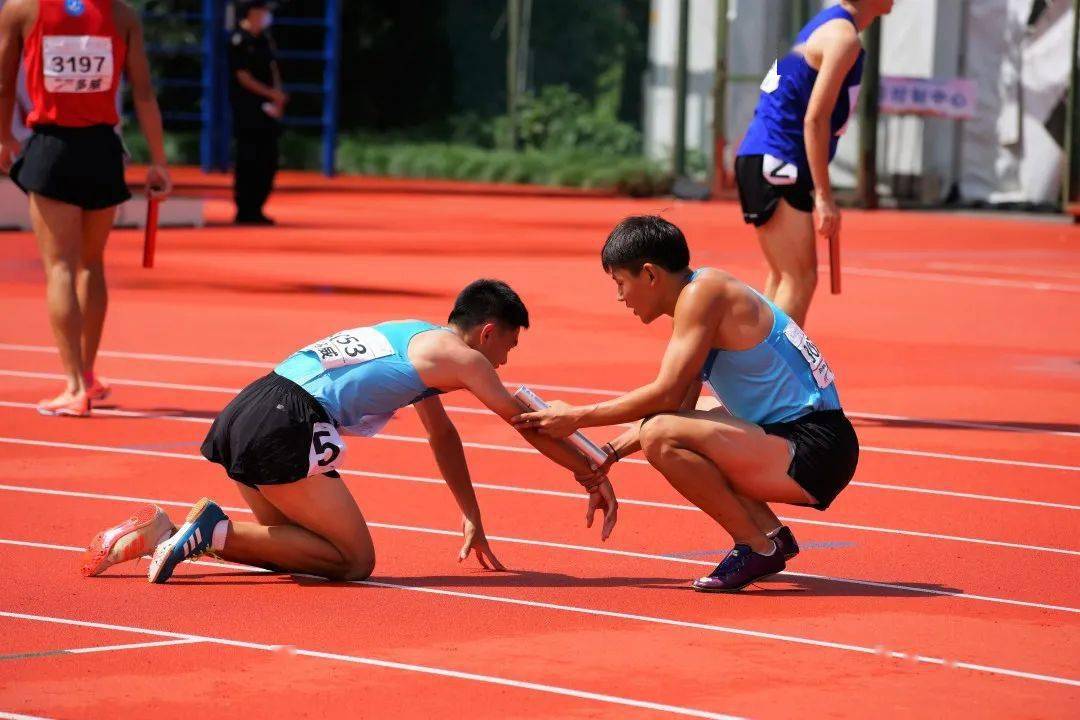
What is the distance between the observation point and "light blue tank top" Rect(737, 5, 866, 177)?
870 cm

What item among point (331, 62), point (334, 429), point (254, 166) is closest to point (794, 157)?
point (334, 429)

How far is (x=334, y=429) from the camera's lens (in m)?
5.78

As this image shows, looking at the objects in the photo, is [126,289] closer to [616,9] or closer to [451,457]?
[451,457]

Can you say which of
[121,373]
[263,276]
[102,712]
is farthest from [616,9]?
[102,712]

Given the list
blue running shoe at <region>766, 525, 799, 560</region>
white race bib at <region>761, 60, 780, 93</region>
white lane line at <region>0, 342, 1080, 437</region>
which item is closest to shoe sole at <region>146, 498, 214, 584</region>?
blue running shoe at <region>766, 525, 799, 560</region>

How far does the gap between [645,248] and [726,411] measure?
0.58m

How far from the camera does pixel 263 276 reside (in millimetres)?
Answer: 15211

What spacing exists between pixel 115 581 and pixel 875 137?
20735mm

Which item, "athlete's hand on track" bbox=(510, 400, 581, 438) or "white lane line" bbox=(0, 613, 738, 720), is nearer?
"white lane line" bbox=(0, 613, 738, 720)

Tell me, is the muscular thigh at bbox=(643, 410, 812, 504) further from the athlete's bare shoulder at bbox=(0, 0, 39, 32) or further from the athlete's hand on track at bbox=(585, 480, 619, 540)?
the athlete's bare shoulder at bbox=(0, 0, 39, 32)

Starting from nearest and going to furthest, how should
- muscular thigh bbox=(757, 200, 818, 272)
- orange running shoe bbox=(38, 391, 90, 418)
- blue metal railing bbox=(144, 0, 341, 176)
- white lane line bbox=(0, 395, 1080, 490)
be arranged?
1. white lane line bbox=(0, 395, 1080, 490)
2. orange running shoe bbox=(38, 391, 90, 418)
3. muscular thigh bbox=(757, 200, 818, 272)
4. blue metal railing bbox=(144, 0, 341, 176)

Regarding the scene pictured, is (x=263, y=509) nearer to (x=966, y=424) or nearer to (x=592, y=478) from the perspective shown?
(x=592, y=478)

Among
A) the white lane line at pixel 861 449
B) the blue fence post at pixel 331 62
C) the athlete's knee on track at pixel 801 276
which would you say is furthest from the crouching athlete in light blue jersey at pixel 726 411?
the blue fence post at pixel 331 62

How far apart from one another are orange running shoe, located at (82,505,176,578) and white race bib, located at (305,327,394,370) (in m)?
0.65
